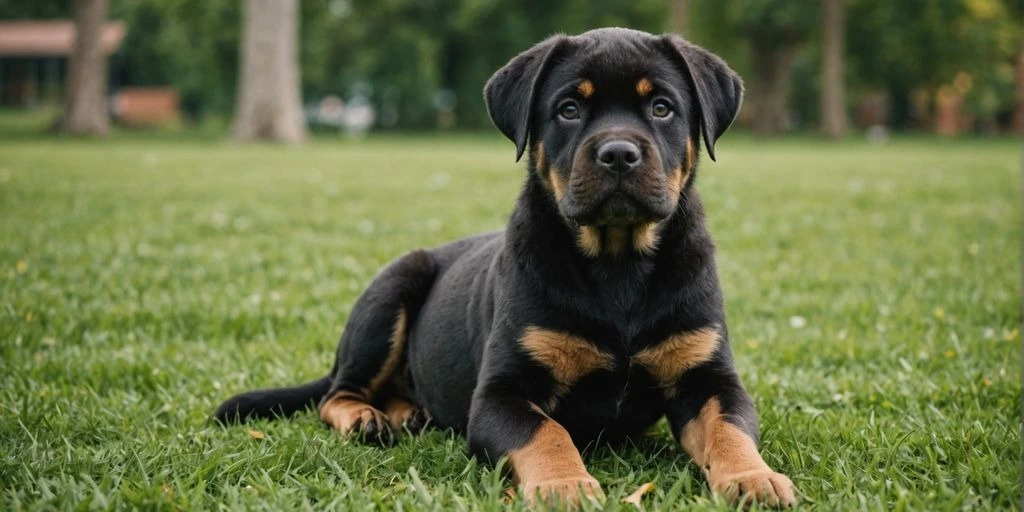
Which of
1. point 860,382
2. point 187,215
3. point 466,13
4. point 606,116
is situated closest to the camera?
point 606,116

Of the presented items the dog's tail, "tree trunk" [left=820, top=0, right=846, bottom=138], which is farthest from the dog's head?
"tree trunk" [left=820, top=0, right=846, bottom=138]

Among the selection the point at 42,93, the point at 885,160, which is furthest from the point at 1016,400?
the point at 42,93

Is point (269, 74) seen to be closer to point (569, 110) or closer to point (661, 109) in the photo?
point (569, 110)

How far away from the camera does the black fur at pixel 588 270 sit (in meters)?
3.29

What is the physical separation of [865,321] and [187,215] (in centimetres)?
699

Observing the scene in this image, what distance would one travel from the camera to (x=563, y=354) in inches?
128

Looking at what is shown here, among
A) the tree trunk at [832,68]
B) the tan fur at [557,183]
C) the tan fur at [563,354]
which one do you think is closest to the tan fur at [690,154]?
the tan fur at [557,183]

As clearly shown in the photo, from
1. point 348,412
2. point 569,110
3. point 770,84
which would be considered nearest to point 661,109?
point 569,110

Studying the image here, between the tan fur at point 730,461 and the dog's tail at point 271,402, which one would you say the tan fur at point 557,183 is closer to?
the tan fur at point 730,461

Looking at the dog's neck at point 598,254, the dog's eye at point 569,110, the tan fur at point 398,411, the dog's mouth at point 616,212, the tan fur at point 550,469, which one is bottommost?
the tan fur at point 398,411

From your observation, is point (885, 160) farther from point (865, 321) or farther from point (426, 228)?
point (865, 321)

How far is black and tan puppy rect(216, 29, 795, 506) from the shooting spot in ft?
10.4

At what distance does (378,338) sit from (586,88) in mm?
1450

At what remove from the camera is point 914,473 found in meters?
3.15
